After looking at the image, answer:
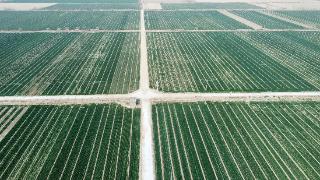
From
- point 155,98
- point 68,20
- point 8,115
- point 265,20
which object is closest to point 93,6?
point 68,20

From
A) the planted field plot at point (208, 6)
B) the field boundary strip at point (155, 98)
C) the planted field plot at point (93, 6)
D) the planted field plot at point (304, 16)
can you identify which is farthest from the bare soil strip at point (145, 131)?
the planted field plot at point (208, 6)

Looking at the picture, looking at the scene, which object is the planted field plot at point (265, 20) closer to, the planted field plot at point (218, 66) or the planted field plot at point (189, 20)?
the planted field plot at point (189, 20)

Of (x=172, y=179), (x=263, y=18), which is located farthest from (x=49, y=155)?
(x=263, y=18)

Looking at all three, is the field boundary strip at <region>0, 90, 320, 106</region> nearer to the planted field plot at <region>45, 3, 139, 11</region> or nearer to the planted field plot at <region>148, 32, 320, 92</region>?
the planted field plot at <region>148, 32, 320, 92</region>

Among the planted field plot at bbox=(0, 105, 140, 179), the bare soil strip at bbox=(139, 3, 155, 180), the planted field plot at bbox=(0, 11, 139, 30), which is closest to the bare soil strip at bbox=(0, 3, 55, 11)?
the planted field plot at bbox=(0, 11, 139, 30)

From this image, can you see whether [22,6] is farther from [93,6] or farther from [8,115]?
[8,115]

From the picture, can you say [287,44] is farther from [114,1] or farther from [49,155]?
[114,1]
